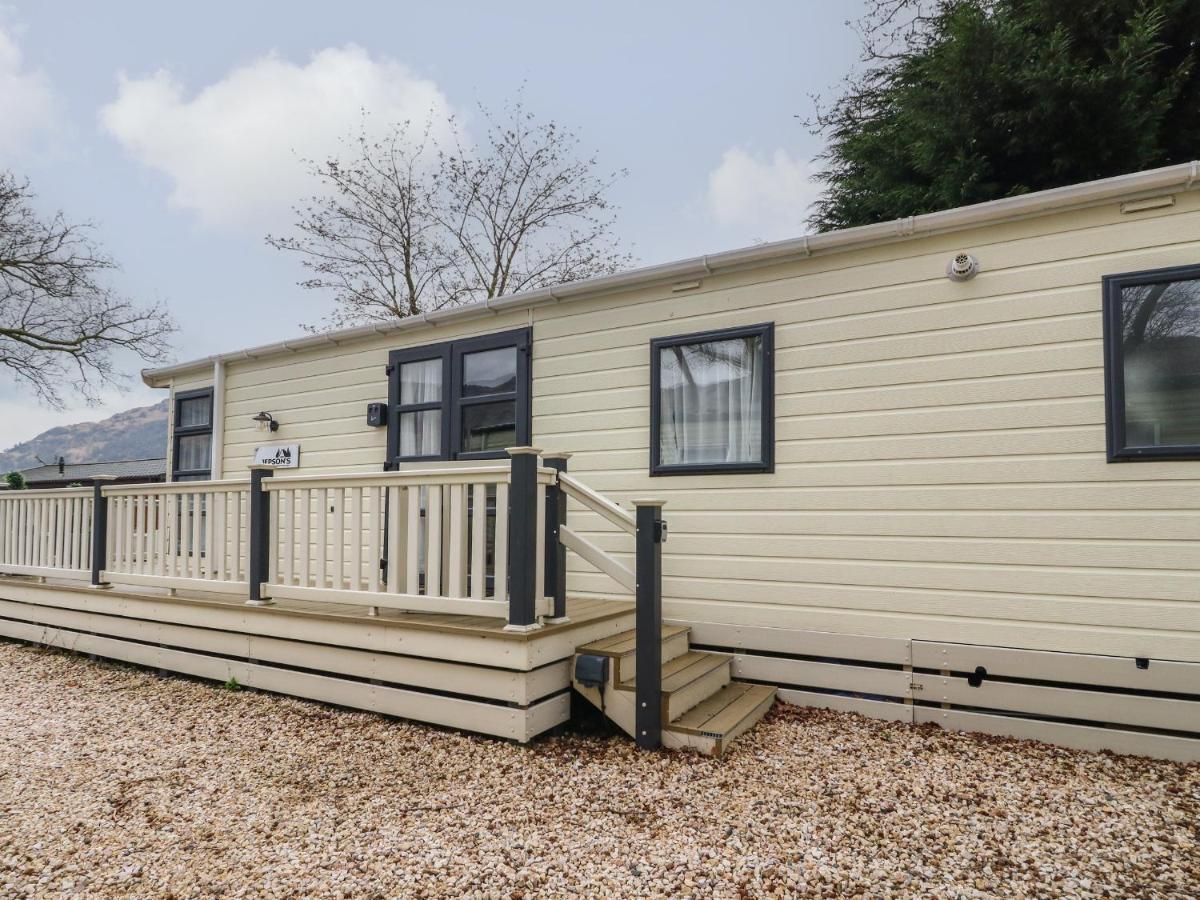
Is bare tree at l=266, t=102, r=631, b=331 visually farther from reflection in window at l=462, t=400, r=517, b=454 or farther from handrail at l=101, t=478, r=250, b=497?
handrail at l=101, t=478, r=250, b=497

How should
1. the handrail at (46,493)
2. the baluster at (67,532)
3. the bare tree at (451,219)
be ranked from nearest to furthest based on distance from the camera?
1. the handrail at (46,493)
2. the baluster at (67,532)
3. the bare tree at (451,219)

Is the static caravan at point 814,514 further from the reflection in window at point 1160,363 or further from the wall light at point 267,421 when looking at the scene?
the wall light at point 267,421

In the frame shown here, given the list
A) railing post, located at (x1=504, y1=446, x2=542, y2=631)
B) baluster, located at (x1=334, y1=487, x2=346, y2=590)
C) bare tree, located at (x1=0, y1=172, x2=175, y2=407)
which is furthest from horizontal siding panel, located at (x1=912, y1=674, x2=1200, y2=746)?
bare tree, located at (x1=0, y1=172, x2=175, y2=407)

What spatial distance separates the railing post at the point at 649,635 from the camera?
333 centimetres

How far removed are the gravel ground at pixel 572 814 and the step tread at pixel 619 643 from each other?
0.45m

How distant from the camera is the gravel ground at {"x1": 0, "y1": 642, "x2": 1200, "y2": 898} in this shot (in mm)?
2287

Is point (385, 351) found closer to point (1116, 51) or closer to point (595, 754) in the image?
point (595, 754)

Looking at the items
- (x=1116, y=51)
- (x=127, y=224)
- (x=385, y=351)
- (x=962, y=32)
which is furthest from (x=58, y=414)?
(x=1116, y=51)

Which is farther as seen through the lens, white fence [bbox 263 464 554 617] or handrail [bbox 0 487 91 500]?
handrail [bbox 0 487 91 500]

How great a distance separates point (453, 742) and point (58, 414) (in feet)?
59.6

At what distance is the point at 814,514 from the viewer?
3.97 m

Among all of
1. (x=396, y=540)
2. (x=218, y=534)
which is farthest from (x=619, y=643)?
(x=218, y=534)

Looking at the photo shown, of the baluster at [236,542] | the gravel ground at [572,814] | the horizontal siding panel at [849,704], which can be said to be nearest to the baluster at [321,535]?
the baluster at [236,542]

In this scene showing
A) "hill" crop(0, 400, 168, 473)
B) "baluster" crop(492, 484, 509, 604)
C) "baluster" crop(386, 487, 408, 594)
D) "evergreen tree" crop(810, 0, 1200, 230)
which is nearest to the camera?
"baluster" crop(492, 484, 509, 604)
